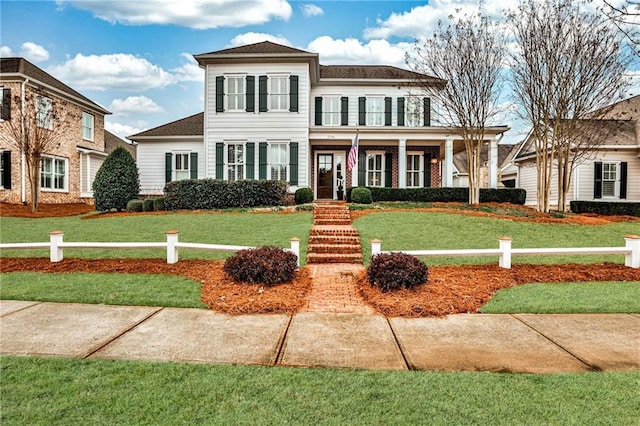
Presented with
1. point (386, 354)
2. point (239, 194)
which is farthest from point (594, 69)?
point (386, 354)

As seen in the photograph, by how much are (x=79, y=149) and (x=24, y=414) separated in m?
25.0

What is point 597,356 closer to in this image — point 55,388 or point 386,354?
point 386,354

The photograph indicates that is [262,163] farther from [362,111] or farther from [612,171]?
[612,171]

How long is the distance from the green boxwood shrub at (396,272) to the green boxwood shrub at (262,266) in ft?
4.55

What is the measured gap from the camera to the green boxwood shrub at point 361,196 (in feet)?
53.5

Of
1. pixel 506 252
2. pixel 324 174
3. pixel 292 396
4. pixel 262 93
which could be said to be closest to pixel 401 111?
pixel 324 174

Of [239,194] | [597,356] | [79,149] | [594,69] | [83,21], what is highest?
[83,21]

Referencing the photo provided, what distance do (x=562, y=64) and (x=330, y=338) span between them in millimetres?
15353

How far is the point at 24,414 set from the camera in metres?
2.56

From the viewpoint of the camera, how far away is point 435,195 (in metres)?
17.8

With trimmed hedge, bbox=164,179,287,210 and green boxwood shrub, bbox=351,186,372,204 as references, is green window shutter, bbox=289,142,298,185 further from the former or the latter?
green boxwood shrub, bbox=351,186,372,204

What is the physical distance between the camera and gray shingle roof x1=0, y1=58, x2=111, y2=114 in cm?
2005

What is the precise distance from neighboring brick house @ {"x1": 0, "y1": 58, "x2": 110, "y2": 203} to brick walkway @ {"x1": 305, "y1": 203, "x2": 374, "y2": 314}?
16571 millimetres

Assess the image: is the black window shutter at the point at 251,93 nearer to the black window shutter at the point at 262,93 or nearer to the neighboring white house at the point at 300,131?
the neighboring white house at the point at 300,131
